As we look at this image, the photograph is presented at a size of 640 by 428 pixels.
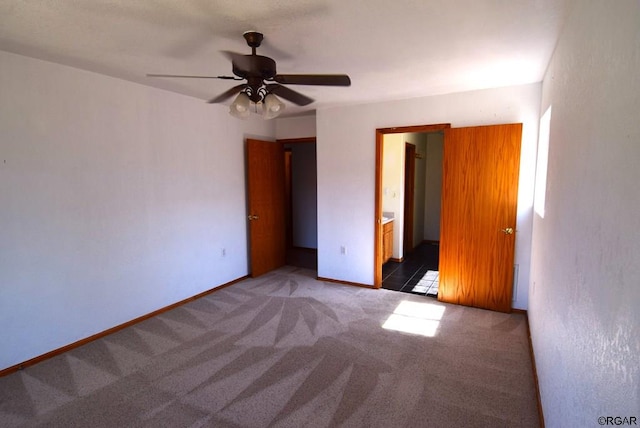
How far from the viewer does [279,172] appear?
→ 5344mm

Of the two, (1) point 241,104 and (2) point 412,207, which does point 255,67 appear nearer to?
(1) point 241,104

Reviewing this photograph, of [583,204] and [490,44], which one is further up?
[490,44]

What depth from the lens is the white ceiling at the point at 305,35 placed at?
187 cm

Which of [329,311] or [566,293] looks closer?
[566,293]

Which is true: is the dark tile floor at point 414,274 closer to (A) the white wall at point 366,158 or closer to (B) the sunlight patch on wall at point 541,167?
(A) the white wall at point 366,158

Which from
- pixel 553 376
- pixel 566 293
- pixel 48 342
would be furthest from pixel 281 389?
pixel 48 342

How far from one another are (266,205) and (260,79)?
3.15 m

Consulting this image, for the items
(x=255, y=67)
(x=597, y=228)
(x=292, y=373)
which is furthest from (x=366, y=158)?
(x=597, y=228)

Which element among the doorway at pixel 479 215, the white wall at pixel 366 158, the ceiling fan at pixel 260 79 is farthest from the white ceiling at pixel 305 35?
the doorway at pixel 479 215

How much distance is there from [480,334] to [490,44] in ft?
8.19

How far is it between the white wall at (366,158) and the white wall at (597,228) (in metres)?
1.56

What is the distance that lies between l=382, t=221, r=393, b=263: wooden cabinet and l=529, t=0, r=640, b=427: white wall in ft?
10.9

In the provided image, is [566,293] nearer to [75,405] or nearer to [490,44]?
[490,44]

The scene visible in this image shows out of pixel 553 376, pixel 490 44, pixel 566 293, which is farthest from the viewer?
pixel 490 44
